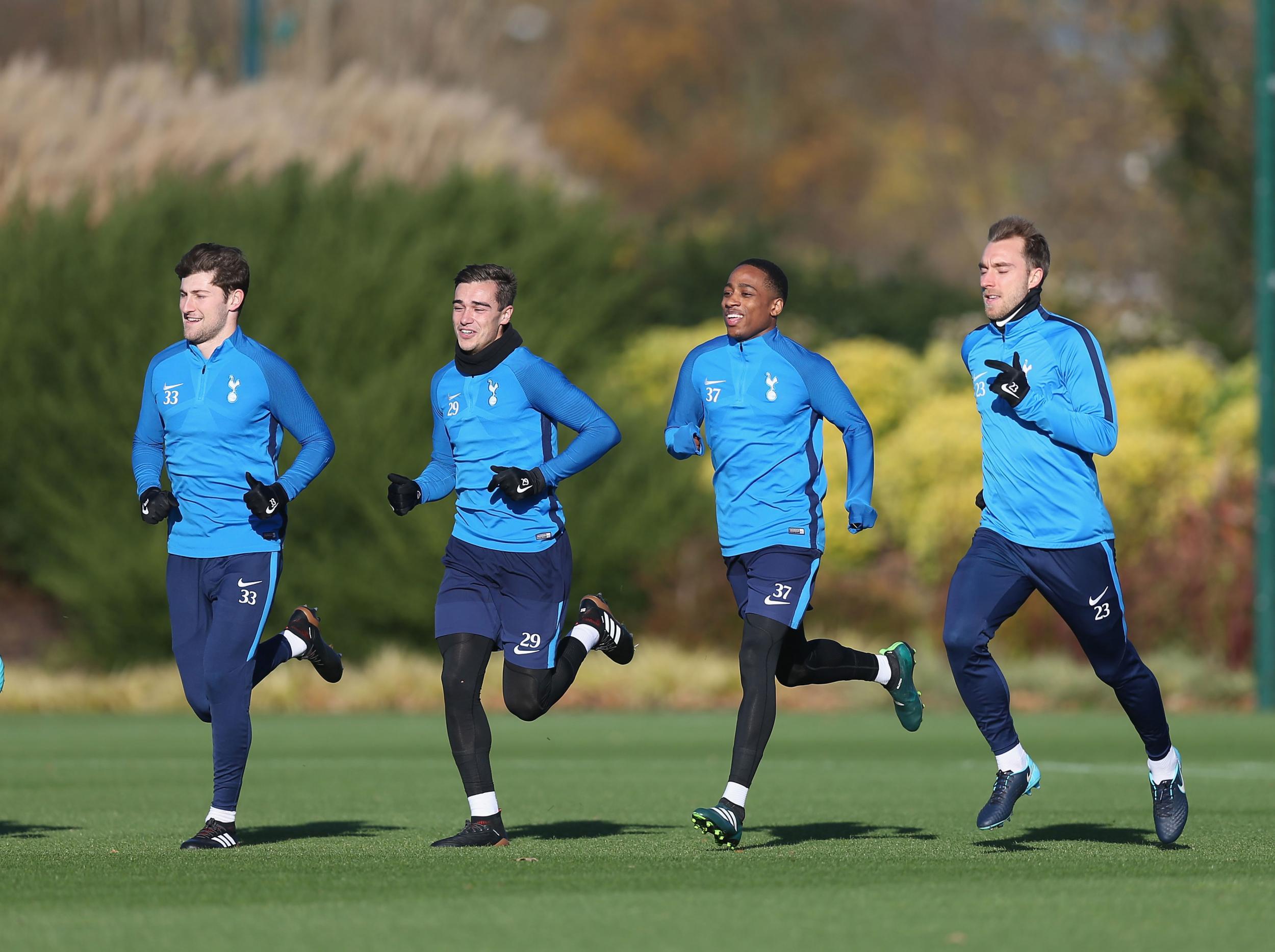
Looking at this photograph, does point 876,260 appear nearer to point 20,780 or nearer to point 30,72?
point 30,72

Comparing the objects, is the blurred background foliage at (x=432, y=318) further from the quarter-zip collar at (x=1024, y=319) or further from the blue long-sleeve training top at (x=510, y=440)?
the blue long-sleeve training top at (x=510, y=440)

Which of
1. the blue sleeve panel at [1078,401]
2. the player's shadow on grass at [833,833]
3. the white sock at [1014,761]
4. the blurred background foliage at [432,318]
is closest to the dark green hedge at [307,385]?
the blurred background foliage at [432,318]

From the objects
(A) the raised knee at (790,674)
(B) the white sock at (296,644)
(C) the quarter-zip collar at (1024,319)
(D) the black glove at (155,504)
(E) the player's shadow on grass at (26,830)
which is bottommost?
(E) the player's shadow on grass at (26,830)

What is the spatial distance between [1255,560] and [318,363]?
9.10 m

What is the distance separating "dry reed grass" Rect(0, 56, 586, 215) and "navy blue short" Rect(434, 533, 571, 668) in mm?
14933

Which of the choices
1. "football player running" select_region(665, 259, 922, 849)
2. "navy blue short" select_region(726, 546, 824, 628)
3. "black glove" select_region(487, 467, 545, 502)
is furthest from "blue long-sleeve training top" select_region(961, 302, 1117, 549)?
"black glove" select_region(487, 467, 545, 502)

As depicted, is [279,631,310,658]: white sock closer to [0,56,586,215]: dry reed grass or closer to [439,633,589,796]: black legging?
[439,633,589,796]: black legging

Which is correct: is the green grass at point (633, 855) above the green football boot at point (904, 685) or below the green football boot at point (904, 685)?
below

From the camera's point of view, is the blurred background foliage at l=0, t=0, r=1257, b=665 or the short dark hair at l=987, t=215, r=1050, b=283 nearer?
the short dark hair at l=987, t=215, r=1050, b=283

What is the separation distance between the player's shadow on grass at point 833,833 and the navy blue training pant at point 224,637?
206 centimetres

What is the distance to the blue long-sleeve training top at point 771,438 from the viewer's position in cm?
841

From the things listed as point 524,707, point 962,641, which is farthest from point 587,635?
point 962,641

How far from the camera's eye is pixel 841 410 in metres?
8.54

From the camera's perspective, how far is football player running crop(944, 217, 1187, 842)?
26.5 ft
